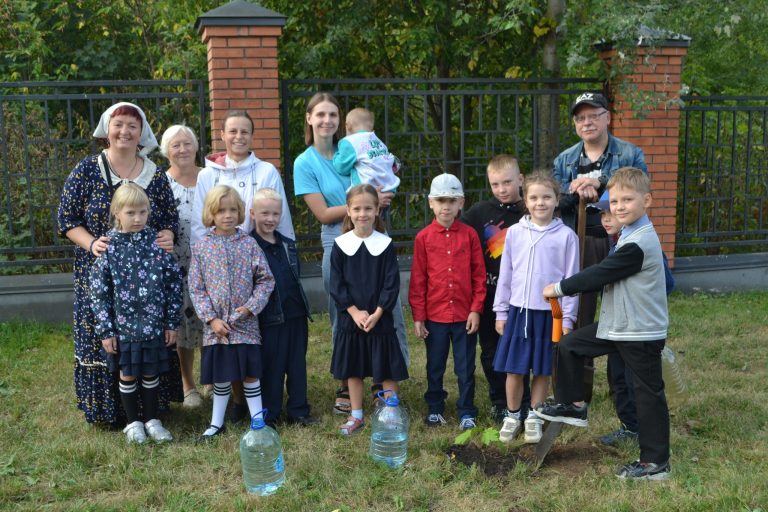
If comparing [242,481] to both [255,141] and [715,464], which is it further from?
[255,141]

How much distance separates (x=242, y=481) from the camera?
379 cm

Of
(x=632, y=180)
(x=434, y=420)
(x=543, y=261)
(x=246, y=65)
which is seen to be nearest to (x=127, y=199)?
(x=434, y=420)

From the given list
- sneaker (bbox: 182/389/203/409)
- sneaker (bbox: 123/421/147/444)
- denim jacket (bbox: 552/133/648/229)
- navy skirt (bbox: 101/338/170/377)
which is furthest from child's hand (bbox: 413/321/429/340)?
sneaker (bbox: 123/421/147/444)

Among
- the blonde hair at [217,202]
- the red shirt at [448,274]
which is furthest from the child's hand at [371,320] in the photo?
the blonde hair at [217,202]

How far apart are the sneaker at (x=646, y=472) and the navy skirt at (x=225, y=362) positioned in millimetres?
2048

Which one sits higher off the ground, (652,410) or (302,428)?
(652,410)

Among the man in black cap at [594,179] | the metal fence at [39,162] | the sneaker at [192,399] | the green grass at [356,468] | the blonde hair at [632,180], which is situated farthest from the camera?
the metal fence at [39,162]

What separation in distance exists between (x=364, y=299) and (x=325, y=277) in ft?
1.57

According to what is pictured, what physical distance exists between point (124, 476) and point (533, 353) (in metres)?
2.21

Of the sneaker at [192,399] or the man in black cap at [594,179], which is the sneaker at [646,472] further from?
the sneaker at [192,399]

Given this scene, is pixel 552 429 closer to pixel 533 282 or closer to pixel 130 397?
pixel 533 282

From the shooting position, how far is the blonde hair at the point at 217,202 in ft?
13.8

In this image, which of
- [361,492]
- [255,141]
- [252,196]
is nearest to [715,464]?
[361,492]

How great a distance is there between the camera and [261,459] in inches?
151
